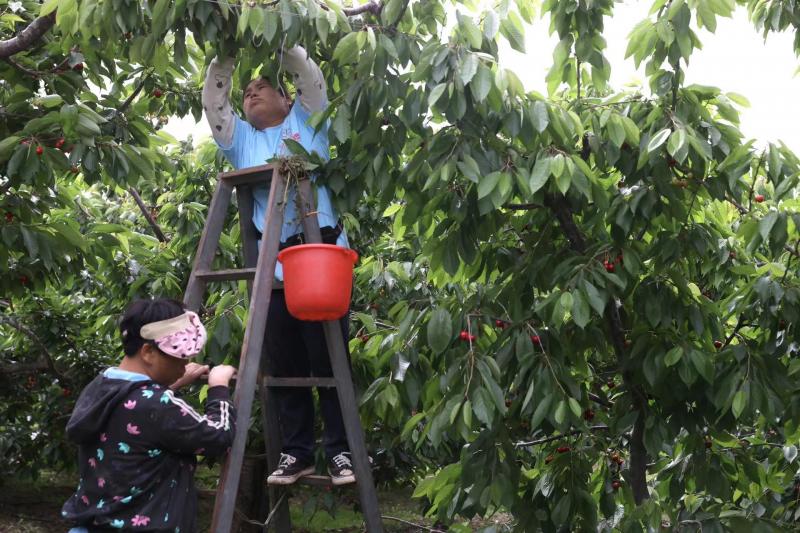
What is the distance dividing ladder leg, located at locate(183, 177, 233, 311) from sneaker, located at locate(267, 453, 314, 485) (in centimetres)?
70

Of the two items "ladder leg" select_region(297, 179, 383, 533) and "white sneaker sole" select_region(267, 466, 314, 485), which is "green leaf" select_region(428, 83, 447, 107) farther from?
"white sneaker sole" select_region(267, 466, 314, 485)

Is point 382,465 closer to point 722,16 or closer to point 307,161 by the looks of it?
point 307,161

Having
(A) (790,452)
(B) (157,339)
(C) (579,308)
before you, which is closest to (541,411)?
(C) (579,308)

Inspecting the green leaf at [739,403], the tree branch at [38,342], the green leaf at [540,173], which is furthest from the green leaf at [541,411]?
the tree branch at [38,342]

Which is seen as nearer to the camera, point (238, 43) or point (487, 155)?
point (487, 155)

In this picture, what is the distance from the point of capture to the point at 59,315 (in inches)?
306

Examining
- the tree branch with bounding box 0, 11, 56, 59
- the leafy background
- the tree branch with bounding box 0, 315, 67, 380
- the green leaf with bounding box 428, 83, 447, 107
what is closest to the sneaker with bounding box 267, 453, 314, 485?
the leafy background

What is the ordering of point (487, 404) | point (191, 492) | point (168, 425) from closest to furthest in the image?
1. point (168, 425)
2. point (191, 492)
3. point (487, 404)

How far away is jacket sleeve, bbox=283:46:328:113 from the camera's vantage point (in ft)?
11.9

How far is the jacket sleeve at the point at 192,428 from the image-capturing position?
2705 millimetres

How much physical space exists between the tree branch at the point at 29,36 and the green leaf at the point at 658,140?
266 cm

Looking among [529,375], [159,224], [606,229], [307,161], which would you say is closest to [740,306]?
[606,229]

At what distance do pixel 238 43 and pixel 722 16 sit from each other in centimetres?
178

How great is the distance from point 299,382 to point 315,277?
22.9 inches
